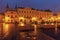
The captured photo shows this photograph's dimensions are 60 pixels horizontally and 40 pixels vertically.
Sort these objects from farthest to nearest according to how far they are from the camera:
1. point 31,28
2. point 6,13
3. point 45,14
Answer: point 45,14
point 6,13
point 31,28

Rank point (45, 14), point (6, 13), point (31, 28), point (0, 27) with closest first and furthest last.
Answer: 1. point (0, 27)
2. point (31, 28)
3. point (6, 13)
4. point (45, 14)

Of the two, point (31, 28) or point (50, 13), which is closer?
point (31, 28)

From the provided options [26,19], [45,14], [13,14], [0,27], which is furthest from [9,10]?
[0,27]

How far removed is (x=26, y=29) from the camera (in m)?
5.82

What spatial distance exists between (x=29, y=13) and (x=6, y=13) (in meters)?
1.79

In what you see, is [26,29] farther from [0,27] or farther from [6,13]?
[6,13]

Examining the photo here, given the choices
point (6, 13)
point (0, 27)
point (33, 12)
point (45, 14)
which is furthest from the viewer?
point (45, 14)

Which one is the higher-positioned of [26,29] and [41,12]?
[41,12]

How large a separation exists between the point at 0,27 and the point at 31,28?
56.6 inches

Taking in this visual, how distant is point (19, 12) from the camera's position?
896 cm

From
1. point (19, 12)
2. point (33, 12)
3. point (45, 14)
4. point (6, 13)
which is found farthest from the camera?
point (45, 14)

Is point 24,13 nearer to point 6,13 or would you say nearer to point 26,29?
point 6,13

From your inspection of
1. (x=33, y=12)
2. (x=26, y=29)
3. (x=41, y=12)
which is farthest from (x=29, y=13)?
(x=26, y=29)

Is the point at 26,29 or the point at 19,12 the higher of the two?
the point at 19,12
